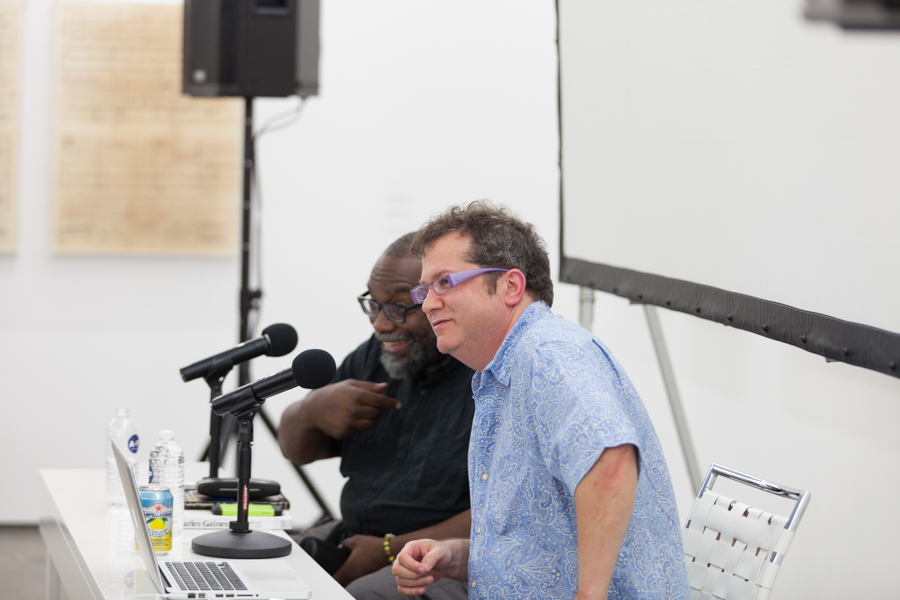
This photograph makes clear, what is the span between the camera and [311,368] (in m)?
1.60

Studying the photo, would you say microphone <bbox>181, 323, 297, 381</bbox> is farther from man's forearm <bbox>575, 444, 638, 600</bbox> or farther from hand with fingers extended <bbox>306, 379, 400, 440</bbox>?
man's forearm <bbox>575, 444, 638, 600</bbox>

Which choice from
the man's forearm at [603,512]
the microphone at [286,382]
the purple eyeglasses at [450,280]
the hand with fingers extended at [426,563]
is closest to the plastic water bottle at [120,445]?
the microphone at [286,382]

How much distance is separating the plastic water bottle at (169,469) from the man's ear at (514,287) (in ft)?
2.34

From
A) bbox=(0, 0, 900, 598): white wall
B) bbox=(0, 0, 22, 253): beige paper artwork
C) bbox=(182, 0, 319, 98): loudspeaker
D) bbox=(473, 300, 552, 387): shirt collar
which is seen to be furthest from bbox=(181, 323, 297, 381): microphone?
bbox=(0, 0, 22, 253): beige paper artwork

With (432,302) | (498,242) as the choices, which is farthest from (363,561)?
(498,242)

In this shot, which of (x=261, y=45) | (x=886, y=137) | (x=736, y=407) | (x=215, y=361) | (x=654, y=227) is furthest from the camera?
(x=261, y=45)

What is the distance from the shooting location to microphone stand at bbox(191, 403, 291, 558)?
5.42 feet

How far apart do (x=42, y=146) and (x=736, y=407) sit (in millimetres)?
3065

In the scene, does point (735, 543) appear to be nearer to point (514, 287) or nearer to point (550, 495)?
point (550, 495)

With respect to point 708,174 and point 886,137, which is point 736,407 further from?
point 886,137

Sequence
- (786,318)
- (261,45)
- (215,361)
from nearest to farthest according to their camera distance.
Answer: (786,318) < (215,361) < (261,45)

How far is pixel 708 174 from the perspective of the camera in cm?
206

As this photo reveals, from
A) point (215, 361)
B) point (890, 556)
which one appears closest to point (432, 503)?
point (215, 361)

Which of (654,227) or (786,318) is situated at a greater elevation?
(654,227)
